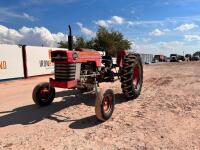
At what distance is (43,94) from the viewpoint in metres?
9.67

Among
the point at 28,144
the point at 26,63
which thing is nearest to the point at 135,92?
the point at 28,144

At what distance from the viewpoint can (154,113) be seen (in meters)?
8.53

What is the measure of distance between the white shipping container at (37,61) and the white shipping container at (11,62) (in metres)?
0.87

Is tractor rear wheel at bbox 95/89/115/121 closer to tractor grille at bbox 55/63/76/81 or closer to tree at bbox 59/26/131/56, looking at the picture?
tractor grille at bbox 55/63/76/81

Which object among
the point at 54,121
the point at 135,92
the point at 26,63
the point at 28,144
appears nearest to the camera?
the point at 28,144

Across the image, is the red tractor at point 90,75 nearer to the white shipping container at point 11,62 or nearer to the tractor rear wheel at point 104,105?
the tractor rear wheel at point 104,105

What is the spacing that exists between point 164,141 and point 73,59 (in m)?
3.39

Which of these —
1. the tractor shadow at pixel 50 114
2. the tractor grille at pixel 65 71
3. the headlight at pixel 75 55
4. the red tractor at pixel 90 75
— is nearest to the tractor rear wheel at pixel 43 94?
the red tractor at pixel 90 75

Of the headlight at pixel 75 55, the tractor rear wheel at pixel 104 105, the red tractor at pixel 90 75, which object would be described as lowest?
the tractor rear wheel at pixel 104 105

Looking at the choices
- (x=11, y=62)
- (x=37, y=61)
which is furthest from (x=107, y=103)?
(x=37, y=61)

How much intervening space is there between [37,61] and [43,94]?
13.9m

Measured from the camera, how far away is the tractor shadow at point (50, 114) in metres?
7.72

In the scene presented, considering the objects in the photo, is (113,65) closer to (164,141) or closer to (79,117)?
(79,117)

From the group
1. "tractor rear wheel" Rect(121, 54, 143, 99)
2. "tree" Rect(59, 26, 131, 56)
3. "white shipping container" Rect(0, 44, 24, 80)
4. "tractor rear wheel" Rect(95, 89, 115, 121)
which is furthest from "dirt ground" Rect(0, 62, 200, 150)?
"tree" Rect(59, 26, 131, 56)
